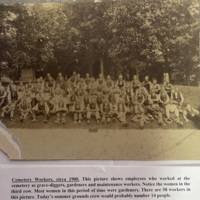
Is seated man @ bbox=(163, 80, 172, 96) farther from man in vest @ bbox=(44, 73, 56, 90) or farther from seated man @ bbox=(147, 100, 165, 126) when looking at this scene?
man in vest @ bbox=(44, 73, 56, 90)

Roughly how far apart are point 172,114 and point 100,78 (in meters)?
0.49

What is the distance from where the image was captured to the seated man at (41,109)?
1.63m

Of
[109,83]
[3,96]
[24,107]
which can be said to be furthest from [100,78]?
[3,96]

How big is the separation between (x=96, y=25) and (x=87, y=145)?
0.75 meters

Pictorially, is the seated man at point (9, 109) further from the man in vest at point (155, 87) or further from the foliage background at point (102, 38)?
the man in vest at point (155, 87)

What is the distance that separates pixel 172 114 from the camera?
161cm

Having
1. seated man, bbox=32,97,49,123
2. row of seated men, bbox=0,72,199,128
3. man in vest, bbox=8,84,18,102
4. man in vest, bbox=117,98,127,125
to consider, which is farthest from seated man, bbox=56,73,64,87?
man in vest, bbox=117,98,127,125

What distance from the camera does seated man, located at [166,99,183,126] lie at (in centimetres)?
160

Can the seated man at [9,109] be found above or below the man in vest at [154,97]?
below

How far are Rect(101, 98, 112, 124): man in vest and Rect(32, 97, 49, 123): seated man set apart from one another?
34 cm

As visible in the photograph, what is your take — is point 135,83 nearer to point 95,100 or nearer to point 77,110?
point 95,100

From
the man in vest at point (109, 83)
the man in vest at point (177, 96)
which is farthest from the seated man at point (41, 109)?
the man in vest at point (177, 96)

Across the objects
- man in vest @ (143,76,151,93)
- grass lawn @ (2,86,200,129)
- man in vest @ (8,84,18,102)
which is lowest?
grass lawn @ (2,86,200,129)

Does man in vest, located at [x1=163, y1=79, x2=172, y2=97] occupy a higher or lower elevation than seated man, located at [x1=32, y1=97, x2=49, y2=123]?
higher
